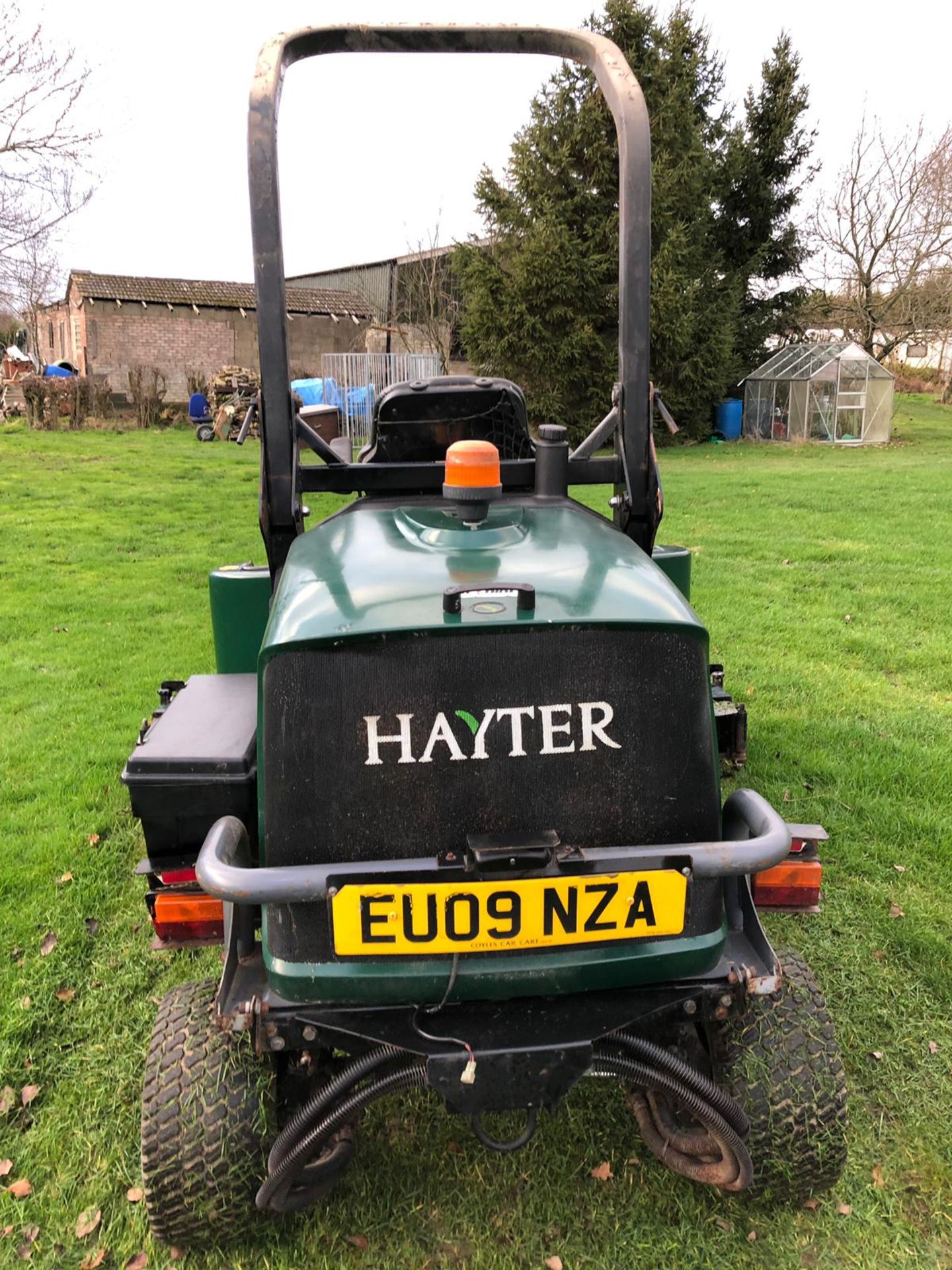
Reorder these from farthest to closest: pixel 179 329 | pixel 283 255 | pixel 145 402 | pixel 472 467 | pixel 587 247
Answer: pixel 179 329
pixel 145 402
pixel 587 247
pixel 283 255
pixel 472 467

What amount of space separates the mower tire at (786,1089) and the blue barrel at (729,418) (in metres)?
20.9

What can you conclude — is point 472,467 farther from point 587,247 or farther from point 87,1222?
point 587,247

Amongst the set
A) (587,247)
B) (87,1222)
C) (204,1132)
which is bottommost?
(87,1222)

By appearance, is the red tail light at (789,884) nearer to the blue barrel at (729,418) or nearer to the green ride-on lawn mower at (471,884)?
the green ride-on lawn mower at (471,884)

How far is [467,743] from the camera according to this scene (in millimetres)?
1805

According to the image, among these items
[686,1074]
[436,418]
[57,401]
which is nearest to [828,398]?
[57,401]

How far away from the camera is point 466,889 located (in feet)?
5.67

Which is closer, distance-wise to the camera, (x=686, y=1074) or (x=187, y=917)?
(x=686, y=1074)

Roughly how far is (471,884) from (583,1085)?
48.5 inches

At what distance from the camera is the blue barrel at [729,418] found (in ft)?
71.7

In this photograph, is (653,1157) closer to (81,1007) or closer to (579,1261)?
(579,1261)

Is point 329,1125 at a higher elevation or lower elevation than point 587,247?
lower

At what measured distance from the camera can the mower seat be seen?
3.25 metres

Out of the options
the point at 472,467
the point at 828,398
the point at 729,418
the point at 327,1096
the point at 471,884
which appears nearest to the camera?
the point at 471,884
